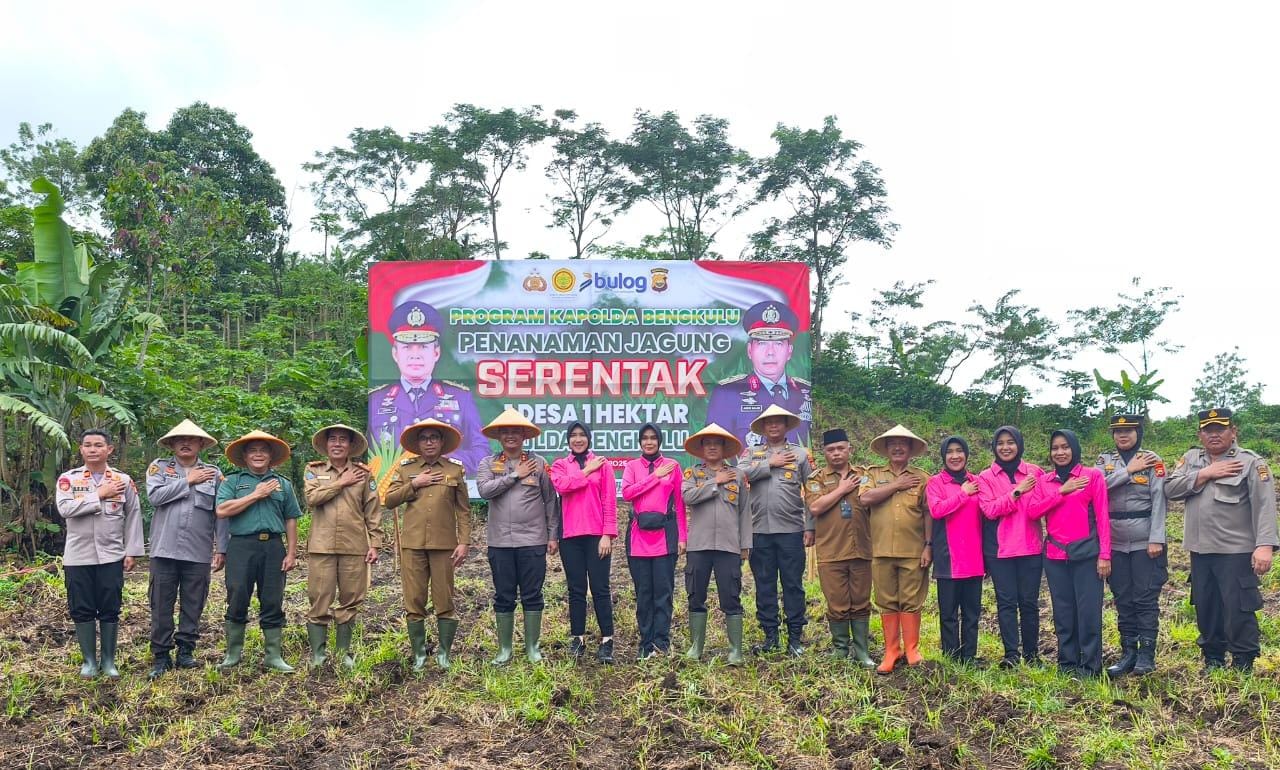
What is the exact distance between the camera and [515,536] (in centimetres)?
582

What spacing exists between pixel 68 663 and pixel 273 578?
1.42 metres

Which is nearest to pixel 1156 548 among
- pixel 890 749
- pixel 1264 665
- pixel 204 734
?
pixel 1264 665

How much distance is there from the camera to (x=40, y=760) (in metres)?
4.30

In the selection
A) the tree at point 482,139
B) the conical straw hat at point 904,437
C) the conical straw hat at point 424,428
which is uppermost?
the tree at point 482,139

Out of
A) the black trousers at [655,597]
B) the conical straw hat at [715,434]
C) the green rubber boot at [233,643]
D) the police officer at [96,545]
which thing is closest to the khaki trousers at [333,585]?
the green rubber boot at [233,643]

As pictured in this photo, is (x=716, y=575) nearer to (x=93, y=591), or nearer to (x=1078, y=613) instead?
(x=1078, y=613)

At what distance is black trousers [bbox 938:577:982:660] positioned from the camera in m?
5.59

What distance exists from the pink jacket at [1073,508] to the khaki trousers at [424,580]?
348 centimetres

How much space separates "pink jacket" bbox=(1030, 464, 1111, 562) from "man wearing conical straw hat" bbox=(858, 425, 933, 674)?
25.4 inches

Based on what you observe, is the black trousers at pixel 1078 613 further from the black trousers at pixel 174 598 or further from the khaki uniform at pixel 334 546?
the black trousers at pixel 174 598

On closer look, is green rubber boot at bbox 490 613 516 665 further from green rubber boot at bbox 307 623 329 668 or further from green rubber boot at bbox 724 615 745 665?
green rubber boot at bbox 724 615 745 665

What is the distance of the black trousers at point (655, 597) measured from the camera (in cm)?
593

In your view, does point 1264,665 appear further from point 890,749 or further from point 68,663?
point 68,663

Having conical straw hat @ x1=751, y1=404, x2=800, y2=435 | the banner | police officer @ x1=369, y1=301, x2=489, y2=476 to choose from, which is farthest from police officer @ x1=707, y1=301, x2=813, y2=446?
conical straw hat @ x1=751, y1=404, x2=800, y2=435
